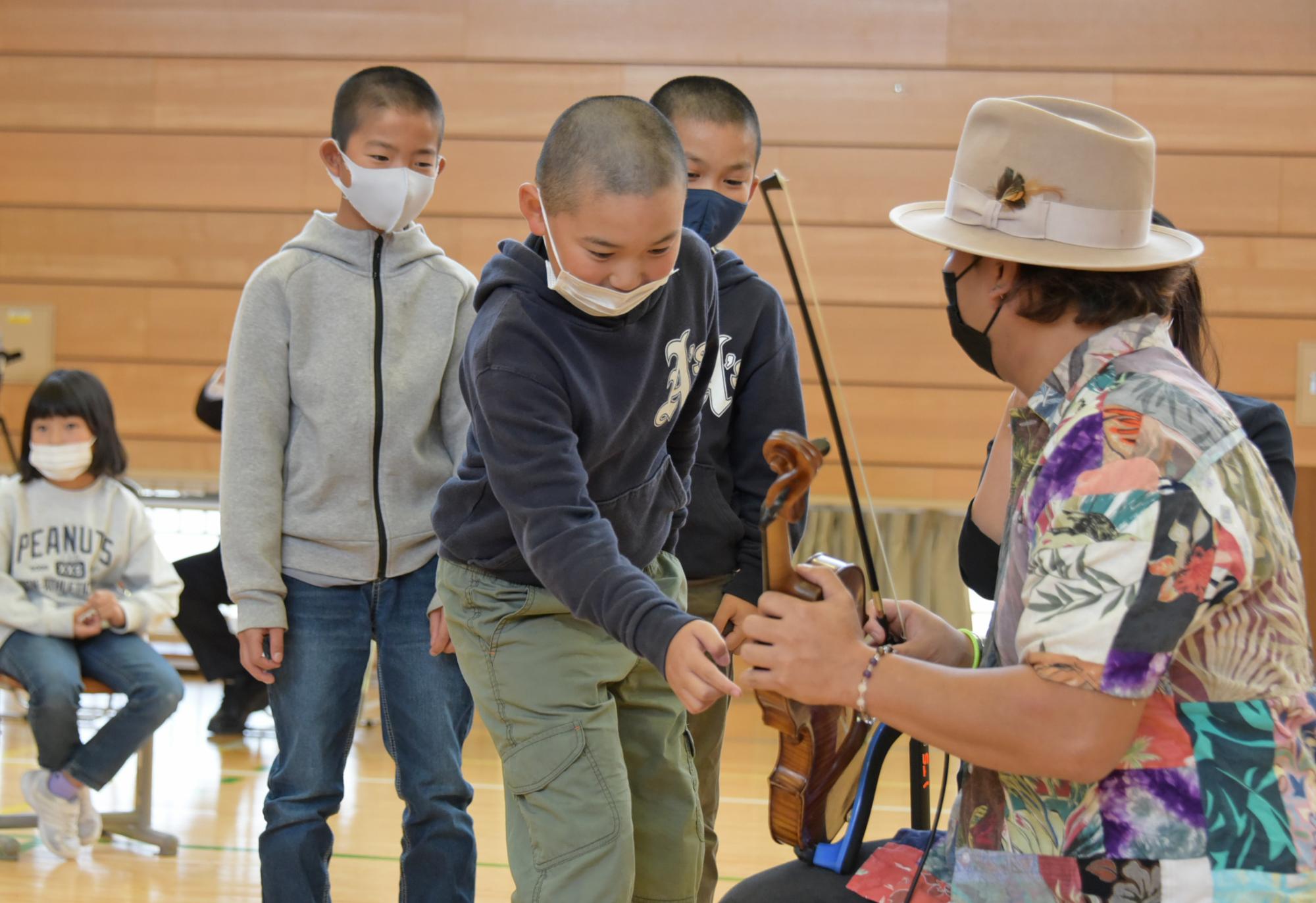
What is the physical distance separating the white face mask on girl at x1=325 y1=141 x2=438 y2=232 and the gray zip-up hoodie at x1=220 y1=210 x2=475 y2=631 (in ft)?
0.31

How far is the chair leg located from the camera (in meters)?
3.01

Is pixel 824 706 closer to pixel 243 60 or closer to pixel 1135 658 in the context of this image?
pixel 1135 658

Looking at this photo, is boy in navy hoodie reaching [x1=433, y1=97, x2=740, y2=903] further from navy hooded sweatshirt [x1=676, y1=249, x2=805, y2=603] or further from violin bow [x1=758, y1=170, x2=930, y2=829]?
navy hooded sweatshirt [x1=676, y1=249, x2=805, y2=603]

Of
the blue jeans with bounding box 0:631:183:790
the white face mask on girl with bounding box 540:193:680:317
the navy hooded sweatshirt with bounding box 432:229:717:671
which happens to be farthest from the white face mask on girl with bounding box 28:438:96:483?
the white face mask on girl with bounding box 540:193:680:317

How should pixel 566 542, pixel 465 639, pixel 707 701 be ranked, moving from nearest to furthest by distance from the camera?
pixel 707 701, pixel 566 542, pixel 465 639

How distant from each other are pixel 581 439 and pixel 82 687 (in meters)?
2.04

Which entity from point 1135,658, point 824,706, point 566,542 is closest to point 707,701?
point 824,706

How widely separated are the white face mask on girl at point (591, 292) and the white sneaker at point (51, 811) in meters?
2.06

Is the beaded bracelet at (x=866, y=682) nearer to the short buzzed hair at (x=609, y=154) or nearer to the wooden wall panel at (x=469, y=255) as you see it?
the short buzzed hair at (x=609, y=154)

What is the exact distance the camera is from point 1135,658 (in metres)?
0.98

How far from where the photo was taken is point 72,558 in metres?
3.13

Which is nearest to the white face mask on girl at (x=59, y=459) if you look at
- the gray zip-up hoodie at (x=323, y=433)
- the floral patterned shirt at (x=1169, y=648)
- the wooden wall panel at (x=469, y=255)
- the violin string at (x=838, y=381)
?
the gray zip-up hoodie at (x=323, y=433)

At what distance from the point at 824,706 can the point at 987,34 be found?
4733 mm

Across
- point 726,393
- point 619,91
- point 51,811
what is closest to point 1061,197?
point 726,393
